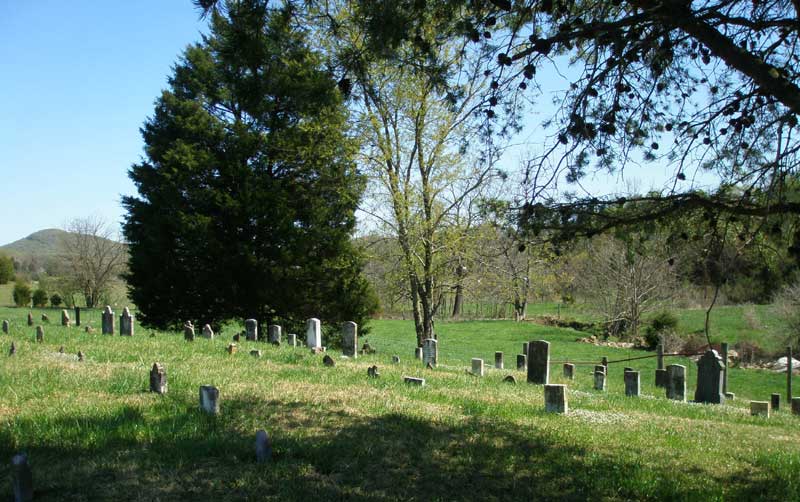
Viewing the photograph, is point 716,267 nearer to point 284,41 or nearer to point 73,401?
point 284,41

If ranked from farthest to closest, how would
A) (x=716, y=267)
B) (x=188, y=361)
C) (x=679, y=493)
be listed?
(x=188, y=361) → (x=716, y=267) → (x=679, y=493)

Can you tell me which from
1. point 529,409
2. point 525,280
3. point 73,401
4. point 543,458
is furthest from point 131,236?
point 543,458

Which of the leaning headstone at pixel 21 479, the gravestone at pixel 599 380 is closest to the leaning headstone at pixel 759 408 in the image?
the gravestone at pixel 599 380

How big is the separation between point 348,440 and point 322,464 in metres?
0.55

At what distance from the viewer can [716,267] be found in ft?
19.3

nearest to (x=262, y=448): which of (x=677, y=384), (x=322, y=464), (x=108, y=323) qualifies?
(x=322, y=464)

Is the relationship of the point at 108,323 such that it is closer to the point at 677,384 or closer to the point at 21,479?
the point at 21,479

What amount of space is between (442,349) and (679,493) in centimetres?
2353

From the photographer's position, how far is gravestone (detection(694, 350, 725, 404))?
1148cm

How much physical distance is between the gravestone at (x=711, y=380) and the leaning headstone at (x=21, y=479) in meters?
10.9

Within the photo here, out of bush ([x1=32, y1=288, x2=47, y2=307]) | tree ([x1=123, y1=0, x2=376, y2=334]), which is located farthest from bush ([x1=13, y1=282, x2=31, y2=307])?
tree ([x1=123, y1=0, x2=376, y2=334])

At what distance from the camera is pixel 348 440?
17.4 feet

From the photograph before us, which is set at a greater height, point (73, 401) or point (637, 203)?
point (637, 203)

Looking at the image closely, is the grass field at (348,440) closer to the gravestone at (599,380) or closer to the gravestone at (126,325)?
the gravestone at (599,380)
